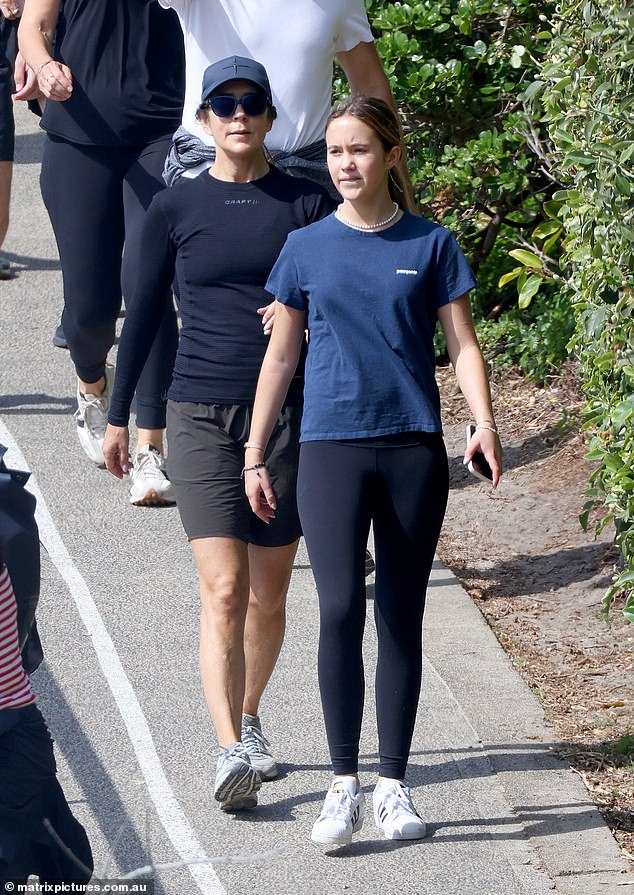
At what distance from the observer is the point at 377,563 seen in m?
4.42

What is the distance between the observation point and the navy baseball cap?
445 centimetres

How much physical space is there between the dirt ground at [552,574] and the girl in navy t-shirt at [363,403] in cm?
90

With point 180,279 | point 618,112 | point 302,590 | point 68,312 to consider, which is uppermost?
point 618,112

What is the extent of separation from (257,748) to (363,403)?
3.87 feet

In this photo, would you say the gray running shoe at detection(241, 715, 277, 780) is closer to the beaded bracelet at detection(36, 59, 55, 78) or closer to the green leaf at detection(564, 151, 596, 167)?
the green leaf at detection(564, 151, 596, 167)

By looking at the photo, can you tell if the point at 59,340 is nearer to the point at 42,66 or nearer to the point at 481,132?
the point at 481,132

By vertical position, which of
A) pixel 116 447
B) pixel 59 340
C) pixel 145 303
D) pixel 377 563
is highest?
pixel 145 303

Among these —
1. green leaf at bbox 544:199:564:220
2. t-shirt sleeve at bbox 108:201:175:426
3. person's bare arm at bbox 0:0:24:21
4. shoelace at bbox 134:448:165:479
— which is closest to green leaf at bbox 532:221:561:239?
green leaf at bbox 544:199:564:220

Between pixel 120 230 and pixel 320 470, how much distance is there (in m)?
2.73

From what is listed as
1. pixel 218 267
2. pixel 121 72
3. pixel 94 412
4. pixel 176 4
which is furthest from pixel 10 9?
pixel 218 267

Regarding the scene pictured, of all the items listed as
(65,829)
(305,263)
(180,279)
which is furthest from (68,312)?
(65,829)

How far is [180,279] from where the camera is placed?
15.2ft

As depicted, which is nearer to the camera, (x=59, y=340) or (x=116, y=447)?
(x=116, y=447)

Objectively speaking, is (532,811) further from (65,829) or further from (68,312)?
(68,312)
